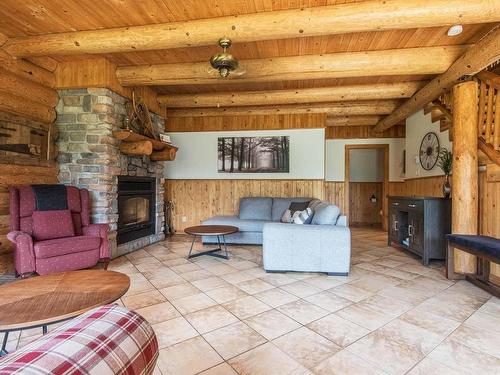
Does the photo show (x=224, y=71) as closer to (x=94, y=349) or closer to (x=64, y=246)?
(x=64, y=246)

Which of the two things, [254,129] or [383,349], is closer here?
[383,349]

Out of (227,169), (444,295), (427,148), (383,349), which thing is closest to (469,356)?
(383,349)

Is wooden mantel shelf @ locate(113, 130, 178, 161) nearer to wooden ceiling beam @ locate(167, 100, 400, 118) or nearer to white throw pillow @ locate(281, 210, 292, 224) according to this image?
wooden ceiling beam @ locate(167, 100, 400, 118)

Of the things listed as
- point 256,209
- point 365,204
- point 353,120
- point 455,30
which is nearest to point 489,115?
point 455,30

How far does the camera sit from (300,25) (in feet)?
8.11

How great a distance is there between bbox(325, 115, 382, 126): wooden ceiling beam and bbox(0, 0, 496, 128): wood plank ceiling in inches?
108

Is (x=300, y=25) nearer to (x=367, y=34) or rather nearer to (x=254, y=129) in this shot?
(x=367, y=34)

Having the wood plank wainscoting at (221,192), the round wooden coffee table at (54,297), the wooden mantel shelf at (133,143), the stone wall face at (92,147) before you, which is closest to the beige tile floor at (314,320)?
the round wooden coffee table at (54,297)

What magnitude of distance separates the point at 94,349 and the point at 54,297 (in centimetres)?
111

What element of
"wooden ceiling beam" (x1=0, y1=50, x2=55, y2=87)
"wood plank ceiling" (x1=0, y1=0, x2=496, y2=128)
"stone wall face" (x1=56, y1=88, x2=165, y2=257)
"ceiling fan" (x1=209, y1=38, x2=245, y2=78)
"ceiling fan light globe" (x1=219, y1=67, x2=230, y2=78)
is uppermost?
"wood plank ceiling" (x1=0, y1=0, x2=496, y2=128)

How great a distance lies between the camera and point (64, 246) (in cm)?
287

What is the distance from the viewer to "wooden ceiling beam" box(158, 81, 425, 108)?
4.23 m

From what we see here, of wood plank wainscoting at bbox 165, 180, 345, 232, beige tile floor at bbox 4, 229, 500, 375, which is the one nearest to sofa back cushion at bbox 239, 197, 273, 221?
wood plank wainscoting at bbox 165, 180, 345, 232

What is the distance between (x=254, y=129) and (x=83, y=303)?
4.70m
